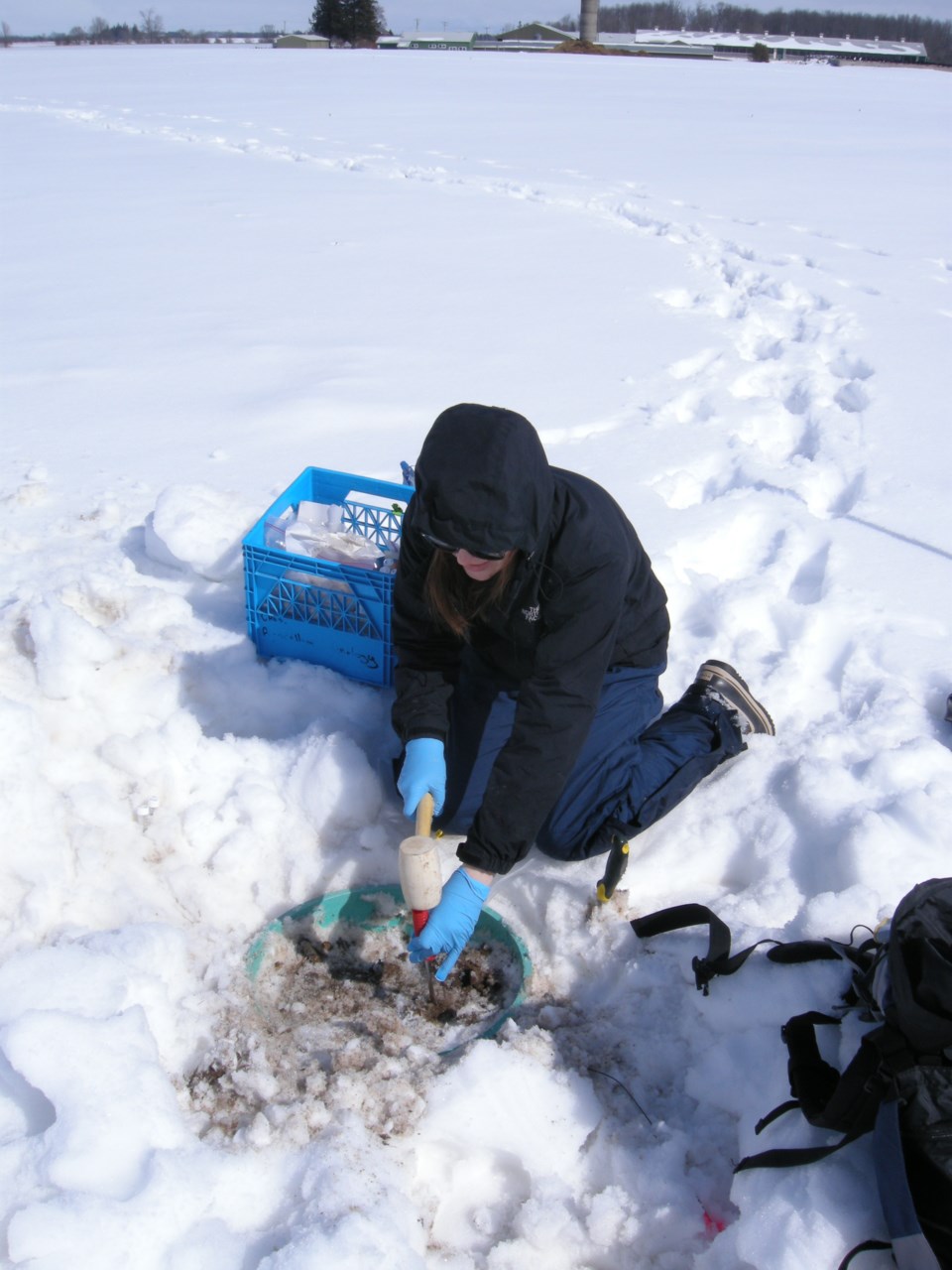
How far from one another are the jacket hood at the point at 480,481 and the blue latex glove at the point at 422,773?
2.07ft

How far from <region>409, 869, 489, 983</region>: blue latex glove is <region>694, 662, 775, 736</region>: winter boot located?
0.84 metres

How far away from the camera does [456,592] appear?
2127 millimetres

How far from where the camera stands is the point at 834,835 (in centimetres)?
223

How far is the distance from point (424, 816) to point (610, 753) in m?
0.49

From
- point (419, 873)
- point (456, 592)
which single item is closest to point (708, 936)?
point (419, 873)

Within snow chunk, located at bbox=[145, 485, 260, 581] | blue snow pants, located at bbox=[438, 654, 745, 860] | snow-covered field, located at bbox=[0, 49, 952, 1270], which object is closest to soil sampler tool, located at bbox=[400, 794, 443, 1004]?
snow-covered field, located at bbox=[0, 49, 952, 1270]

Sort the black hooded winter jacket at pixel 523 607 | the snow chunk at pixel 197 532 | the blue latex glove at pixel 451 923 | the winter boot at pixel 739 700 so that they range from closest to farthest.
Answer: the black hooded winter jacket at pixel 523 607 → the blue latex glove at pixel 451 923 → the winter boot at pixel 739 700 → the snow chunk at pixel 197 532

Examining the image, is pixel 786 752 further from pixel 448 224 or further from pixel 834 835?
pixel 448 224

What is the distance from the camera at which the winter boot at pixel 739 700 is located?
254 centimetres

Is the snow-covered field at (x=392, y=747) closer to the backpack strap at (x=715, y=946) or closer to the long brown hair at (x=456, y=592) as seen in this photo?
the backpack strap at (x=715, y=946)

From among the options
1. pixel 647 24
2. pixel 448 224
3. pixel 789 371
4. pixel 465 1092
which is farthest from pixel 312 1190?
pixel 647 24

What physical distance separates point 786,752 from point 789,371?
8.71 ft

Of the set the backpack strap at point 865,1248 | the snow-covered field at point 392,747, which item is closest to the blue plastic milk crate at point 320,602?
the snow-covered field at point 392,747

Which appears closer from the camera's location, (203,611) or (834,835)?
(834,835)
